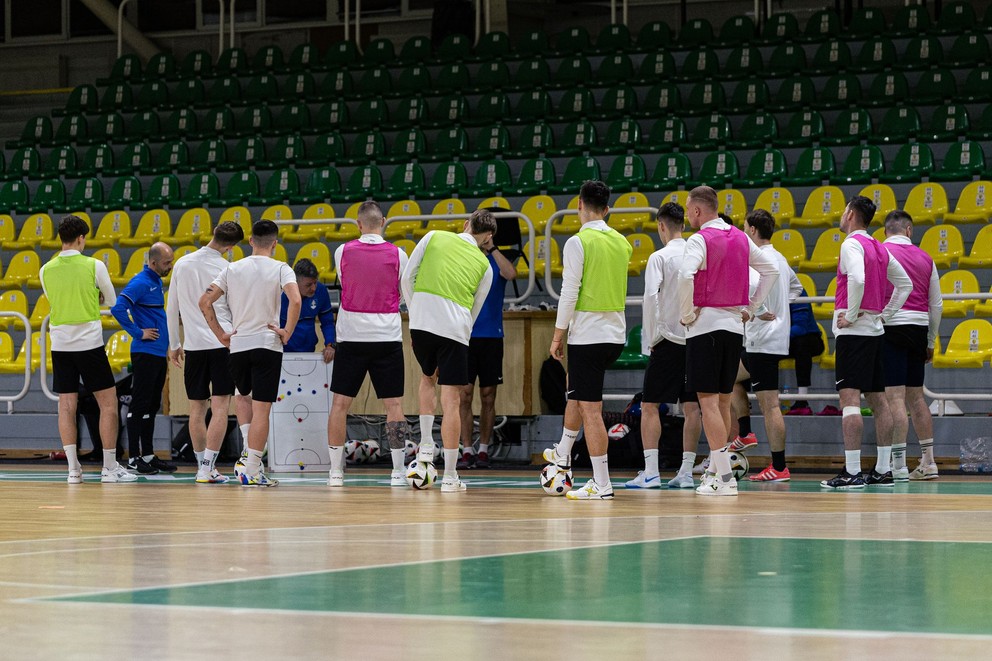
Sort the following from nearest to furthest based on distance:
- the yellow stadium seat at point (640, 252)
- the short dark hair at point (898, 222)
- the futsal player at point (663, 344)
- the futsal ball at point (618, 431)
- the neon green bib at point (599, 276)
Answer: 1. the neon green bib at point (599, 276)
2. the futsal player at point (663, 344)
3. the short dark hair at point (898, 222)
4. the futsal ball at point (618, 431)
5. the yellow stadium seat at point (640, 252)

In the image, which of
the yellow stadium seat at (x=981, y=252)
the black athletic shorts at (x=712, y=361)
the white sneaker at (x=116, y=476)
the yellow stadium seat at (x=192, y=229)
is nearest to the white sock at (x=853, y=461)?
the black athletic shorts at (x=712, y=361)

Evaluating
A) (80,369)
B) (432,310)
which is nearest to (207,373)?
(80,369)

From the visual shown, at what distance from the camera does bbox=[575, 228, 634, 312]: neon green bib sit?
852 centimetres

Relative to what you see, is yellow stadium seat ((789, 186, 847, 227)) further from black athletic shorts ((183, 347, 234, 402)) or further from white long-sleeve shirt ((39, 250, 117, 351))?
white long-sleeve shirt ((39, 250, 117, 351))

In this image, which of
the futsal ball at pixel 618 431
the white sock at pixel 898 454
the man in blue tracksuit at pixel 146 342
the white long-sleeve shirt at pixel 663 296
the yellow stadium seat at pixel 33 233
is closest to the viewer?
the white long-sleeve shirt at pixel 663 296

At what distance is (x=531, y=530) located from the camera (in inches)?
250

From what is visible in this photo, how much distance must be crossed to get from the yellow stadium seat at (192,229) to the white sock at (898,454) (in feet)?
30.4

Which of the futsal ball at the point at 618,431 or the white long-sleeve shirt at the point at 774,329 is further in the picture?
the futsal ball at the point at 618,431

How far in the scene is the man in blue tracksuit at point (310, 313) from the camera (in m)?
11.5

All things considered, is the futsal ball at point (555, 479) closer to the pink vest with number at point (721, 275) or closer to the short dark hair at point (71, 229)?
the pink vest with number at point (721, 275)

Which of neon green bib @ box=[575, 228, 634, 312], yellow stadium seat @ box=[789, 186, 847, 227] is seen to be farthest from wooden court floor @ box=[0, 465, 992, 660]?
yellow stadium seat @ box=[789, 186, 847, 227]

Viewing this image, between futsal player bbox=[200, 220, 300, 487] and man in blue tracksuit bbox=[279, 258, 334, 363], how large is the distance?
1.23m

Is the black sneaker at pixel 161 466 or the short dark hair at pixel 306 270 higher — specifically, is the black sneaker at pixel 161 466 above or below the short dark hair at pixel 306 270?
below

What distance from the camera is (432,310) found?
359 inches
